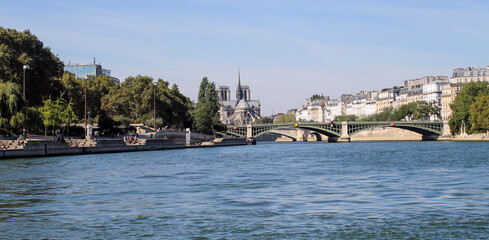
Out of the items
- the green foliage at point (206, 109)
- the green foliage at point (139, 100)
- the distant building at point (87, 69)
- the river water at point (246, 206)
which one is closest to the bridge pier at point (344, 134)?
the green foliage at point (206, 109)

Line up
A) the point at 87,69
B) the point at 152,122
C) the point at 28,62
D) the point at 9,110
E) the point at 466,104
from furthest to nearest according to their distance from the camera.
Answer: the point at 87,69
the point at 466,104
the point at 152,122
the point at 28,62
the point at 9,110

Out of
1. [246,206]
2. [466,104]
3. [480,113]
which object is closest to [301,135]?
[466,104]

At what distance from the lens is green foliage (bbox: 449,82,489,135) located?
309 ft

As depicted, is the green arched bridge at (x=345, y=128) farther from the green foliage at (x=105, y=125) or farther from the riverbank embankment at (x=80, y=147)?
the green foliage at (x=105, y=125)

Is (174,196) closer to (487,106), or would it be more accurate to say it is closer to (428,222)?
(428,222)

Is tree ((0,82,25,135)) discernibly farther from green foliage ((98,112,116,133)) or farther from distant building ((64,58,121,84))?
distant building ((64,58,121,84))

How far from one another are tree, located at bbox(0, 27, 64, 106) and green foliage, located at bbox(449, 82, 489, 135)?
56.8 m

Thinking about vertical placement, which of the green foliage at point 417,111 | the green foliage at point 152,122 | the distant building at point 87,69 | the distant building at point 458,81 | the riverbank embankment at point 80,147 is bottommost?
the riverbank embankment at point 80,147

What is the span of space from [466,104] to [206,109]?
37157 millimetres

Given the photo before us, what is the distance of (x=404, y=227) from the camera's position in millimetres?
14867

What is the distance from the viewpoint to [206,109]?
10219 centimetres

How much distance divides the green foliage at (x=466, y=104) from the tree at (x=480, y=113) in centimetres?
565

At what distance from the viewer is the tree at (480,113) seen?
275ft

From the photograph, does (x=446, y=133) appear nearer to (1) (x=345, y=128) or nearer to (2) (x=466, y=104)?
(2) (x=466, y=104)
